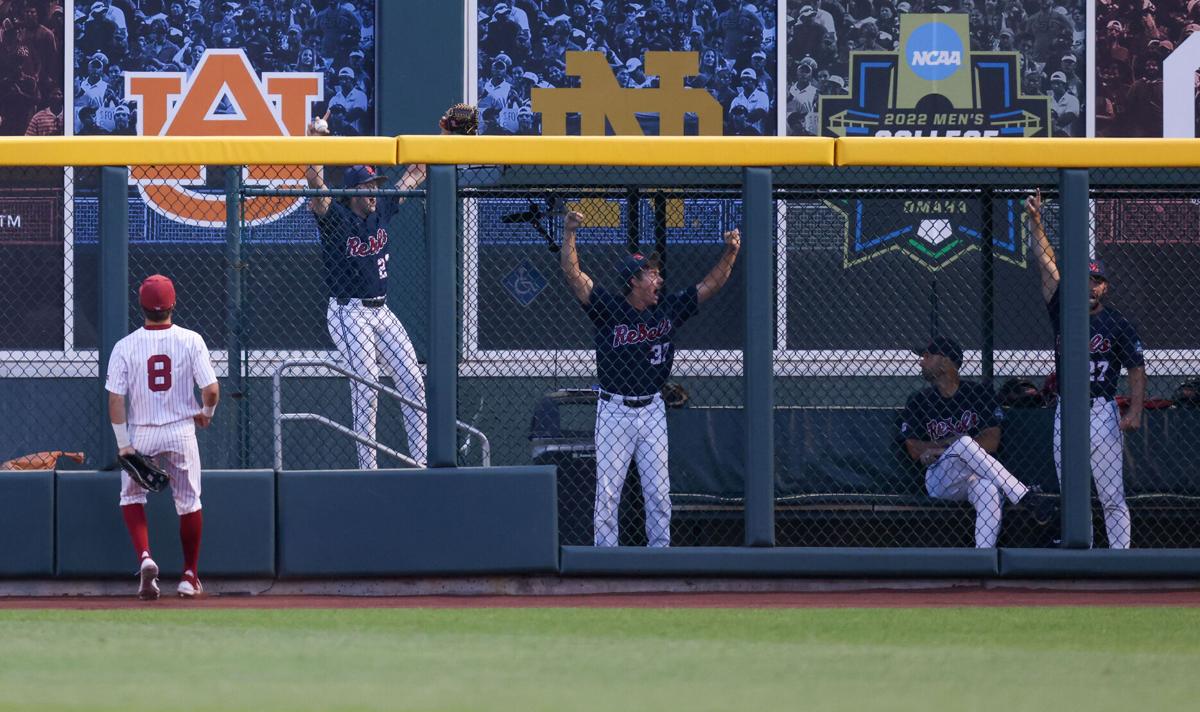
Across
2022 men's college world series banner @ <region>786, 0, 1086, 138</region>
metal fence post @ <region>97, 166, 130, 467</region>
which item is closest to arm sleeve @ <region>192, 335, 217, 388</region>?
metal fence post @ <region>97, 166, 130, 467</region>

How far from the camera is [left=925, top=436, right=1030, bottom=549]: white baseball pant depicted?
8.55m

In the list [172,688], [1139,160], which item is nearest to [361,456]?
[172,688]

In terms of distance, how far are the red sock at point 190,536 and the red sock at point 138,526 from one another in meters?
0.17

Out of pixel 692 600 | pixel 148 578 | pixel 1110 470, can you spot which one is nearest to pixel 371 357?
pixel 148 578

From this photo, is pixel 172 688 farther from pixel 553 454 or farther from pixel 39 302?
pixel 39 302

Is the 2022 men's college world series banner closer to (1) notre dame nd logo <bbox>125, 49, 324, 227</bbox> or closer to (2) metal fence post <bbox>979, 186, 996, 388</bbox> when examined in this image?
(2) metal fence post <bbox>979, 186, 996, 388</bbox>

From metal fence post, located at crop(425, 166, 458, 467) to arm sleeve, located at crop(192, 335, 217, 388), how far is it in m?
1.10

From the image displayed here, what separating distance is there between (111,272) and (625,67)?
18.0 feet

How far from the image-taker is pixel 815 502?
8.69 m

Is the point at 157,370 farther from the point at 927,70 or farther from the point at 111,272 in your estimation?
the point at 927,70

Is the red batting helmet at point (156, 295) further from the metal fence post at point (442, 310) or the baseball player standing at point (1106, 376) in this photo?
the baseball player standing at point (1106, 376)

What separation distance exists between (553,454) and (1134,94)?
6.64 m

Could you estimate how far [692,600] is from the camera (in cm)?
807

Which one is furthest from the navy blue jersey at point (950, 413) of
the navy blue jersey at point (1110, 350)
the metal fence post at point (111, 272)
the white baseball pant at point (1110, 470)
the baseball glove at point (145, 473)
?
the metal fence post at point (111, 272)
